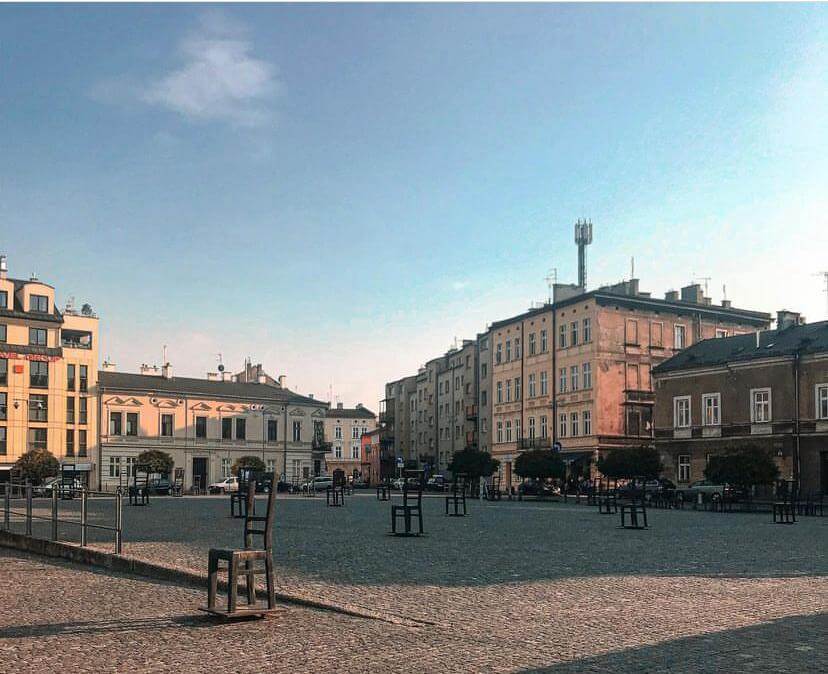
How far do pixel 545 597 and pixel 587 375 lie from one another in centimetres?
5687

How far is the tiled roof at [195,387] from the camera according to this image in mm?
87250

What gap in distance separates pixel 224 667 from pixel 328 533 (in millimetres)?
15407

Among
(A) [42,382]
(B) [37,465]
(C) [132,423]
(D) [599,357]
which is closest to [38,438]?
(A) [42,382]

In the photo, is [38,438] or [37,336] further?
[37,336]

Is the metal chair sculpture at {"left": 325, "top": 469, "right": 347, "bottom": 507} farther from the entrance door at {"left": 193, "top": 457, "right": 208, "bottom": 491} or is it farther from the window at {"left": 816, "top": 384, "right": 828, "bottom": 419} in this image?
the entrance door at {"left": 193, "top": 457, "right": 208, "bottom": 491}

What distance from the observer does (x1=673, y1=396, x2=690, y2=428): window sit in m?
58.3

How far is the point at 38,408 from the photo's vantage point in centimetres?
8112

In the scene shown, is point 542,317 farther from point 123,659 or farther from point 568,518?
point 123,659

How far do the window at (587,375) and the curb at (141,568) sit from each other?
168ft

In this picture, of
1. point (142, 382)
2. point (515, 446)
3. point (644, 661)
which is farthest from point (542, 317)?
point (644, 661)

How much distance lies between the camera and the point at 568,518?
32625 mm

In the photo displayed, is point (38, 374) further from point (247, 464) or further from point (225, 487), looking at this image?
point (247, 464)

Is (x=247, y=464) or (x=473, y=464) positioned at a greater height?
(x=473, y=464)

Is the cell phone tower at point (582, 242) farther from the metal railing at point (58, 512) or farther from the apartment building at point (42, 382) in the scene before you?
the metal railing at point (58, 512)
